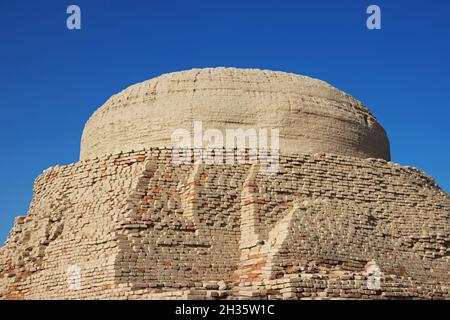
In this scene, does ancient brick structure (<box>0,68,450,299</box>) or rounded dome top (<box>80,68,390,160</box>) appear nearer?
ancient brick structure (<box>0,68,450,299</box>)

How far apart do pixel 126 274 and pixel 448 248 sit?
23.2ft

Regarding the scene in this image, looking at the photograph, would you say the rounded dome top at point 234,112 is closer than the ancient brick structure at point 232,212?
No

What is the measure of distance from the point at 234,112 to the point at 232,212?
257 cm

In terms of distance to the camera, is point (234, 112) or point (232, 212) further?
point (234, 112)

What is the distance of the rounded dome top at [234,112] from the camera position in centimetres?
1839

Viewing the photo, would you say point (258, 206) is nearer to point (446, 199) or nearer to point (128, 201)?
point (128, 201)

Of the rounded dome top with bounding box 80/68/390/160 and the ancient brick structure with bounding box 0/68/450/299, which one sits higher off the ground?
the rounded dome top with bounding box 80/68/390/160

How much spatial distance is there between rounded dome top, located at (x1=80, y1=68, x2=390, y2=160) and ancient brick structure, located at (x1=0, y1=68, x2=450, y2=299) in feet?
0.09

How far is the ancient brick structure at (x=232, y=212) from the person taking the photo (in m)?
15.5

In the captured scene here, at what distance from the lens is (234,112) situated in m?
18.4

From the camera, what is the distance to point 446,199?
1927 centimetres

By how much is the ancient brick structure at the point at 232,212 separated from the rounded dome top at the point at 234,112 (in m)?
0.03

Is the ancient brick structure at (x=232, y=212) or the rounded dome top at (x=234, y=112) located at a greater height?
the rounded dome top at (x=234, y=112)

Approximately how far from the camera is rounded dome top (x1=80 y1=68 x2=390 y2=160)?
1839cm
